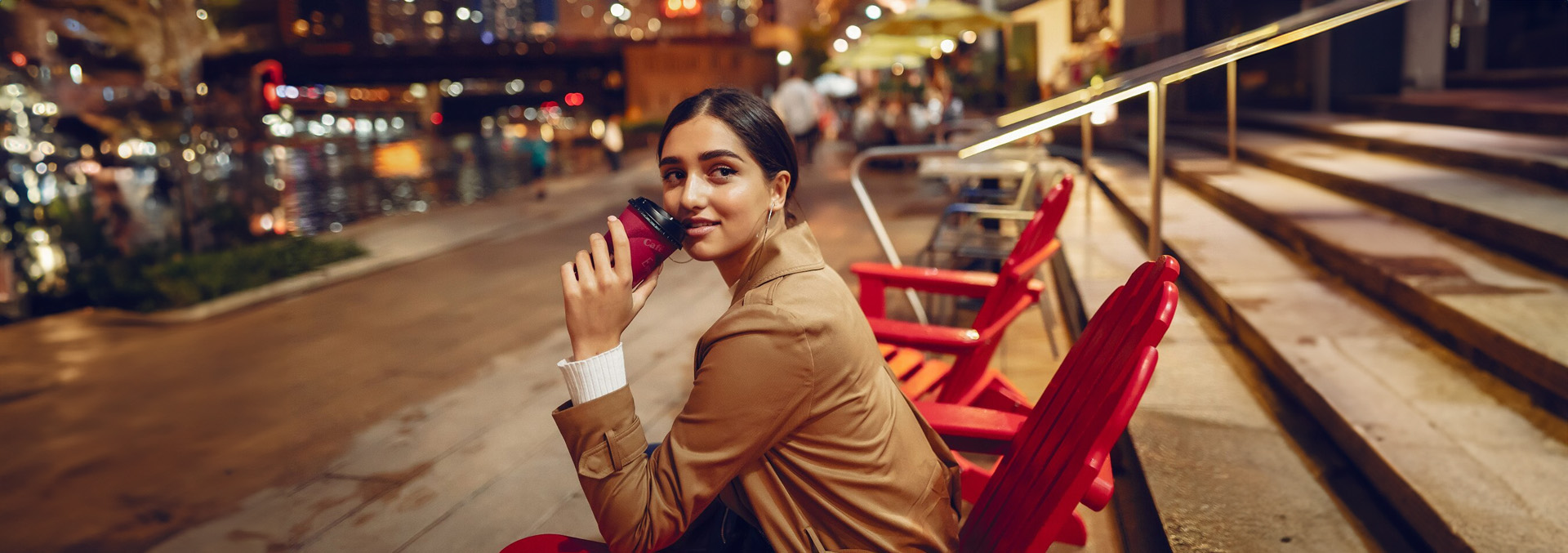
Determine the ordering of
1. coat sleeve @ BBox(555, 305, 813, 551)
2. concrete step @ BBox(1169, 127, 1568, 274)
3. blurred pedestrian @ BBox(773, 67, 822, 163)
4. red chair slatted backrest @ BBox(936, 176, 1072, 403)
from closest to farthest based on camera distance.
Result: coat sleeve @ BBox(555, 305, 813, 551) → red chair slatted backrest @ BBox(936, 176, 1072, 403) → concrete step @ BBox(1169, 127, 1568, 274) → blurred pedestrian @ BBox(773, 67, 822, 163)

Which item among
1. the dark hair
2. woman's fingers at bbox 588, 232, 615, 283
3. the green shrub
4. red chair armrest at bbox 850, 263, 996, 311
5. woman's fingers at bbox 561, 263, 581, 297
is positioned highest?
the dark hair

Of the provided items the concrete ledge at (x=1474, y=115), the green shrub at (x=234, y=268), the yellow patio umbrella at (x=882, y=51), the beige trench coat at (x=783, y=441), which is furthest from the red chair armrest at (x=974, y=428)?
the yellow patio umbrella at (x=882, y=51)

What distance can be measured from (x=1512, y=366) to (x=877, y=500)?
265 centimetres

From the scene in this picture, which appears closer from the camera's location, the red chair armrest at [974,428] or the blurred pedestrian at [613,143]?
the red chair armrest at [974,428]

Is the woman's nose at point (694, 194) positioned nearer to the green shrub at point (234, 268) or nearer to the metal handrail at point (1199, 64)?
the metal handrail at point (1199, 64)

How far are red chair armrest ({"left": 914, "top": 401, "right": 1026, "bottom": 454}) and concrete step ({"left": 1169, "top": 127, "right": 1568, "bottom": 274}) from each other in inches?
113

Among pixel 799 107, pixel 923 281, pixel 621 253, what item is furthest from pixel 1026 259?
pixel 799 107

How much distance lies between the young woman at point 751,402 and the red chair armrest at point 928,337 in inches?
47.4

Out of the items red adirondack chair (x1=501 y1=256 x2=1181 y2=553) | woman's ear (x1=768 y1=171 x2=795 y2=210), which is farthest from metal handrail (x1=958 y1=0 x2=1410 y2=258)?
woman's ear (x1=768 y1=171 x2=795 y2=210)

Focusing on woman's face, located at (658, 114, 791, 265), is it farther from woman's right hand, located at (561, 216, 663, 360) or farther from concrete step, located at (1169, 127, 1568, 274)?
concrete step, located at (1169, 127, 1568, 274)

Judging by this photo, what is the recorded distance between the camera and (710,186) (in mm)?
1551

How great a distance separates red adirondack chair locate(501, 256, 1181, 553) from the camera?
1.44 m

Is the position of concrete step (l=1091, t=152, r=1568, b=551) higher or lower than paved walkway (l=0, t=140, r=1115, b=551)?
higher

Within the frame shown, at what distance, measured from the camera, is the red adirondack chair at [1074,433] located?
144 cm
